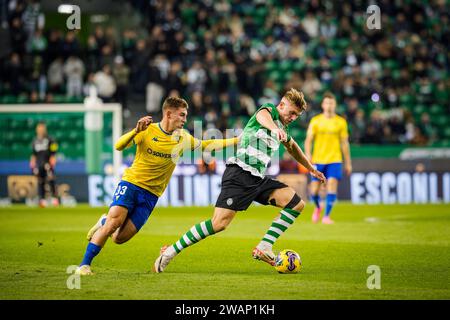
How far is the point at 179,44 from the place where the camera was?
88.9ft

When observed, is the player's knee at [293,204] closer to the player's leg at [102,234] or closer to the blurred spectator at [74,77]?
the player's leg at [102,234]

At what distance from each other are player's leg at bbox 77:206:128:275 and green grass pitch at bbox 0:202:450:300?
203 mm

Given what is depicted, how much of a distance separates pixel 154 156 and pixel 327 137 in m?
7.66

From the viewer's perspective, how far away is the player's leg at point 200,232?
32.7 ft

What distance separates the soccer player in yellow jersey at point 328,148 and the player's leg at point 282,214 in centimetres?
671

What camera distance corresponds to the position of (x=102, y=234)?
9859mm

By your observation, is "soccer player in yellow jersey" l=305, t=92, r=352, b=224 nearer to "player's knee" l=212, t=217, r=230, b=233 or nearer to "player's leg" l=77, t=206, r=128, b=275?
"player's knee" l=212, t=217, r=230, b=233

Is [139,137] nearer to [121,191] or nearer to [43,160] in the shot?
[121,191]

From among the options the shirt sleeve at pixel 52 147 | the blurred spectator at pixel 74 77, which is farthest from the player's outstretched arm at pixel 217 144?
the blurred spectator at pixel 74 77

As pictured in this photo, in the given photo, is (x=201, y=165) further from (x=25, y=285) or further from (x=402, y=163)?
(x=25, y=285)

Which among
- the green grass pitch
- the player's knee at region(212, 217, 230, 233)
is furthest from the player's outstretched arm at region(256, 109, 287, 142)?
the green grass pitch

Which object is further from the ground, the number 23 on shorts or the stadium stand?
the stadium stand

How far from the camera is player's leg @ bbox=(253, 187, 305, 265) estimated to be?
10281mm

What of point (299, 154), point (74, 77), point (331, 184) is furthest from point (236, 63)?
point (299, 154)
